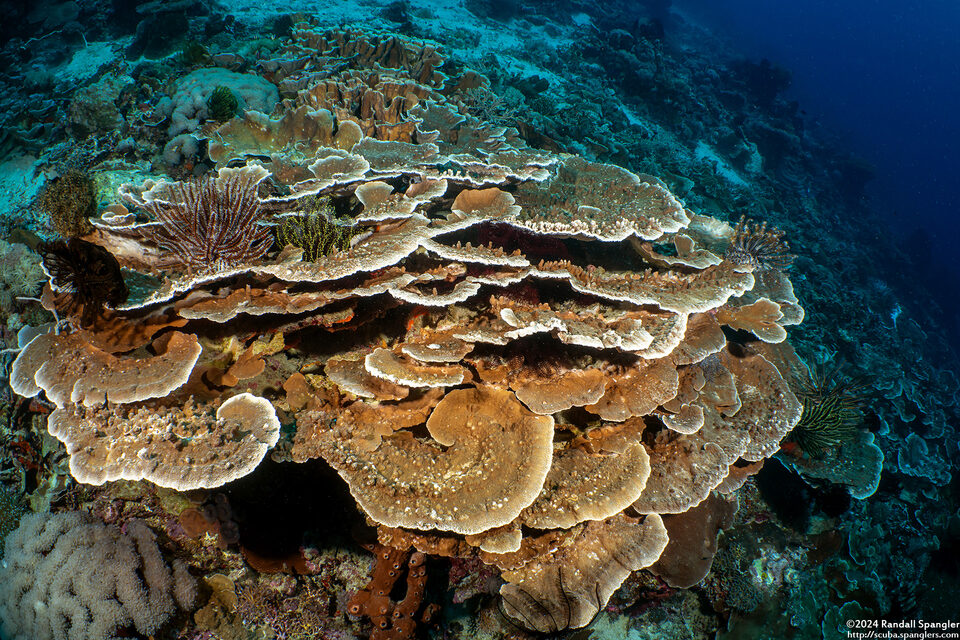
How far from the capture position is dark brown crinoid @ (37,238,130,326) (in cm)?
260

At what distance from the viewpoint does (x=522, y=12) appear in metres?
22.4

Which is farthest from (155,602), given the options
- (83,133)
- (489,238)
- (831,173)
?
(831,173)

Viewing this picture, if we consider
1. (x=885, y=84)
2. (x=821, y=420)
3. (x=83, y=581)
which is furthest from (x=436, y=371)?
(x=885, y=84)

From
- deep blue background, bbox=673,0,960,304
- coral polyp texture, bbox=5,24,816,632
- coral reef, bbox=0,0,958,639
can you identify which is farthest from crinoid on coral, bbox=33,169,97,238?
deep blue background, bbox=673,0,960,304

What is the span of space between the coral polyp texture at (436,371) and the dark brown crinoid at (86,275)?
88 millimetres

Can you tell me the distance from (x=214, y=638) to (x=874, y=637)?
7037 millimetres

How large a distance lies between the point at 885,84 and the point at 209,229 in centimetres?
11002

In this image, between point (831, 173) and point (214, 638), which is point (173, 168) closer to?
point (214, 638)

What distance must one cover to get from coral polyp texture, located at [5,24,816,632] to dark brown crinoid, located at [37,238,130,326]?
3.4 inches

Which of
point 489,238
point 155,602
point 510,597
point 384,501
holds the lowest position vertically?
point 155,602

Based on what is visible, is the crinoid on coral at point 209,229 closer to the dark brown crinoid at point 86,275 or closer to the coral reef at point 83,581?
the dark brown crinoid at point 86,275

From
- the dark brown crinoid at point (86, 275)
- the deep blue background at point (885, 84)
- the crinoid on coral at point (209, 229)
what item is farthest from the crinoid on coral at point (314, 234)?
the deep blue background at point (885, 84)

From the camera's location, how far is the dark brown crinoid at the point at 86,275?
260 centimetres

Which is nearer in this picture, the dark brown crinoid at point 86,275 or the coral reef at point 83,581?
the dark brown crinoid at point 86,275
